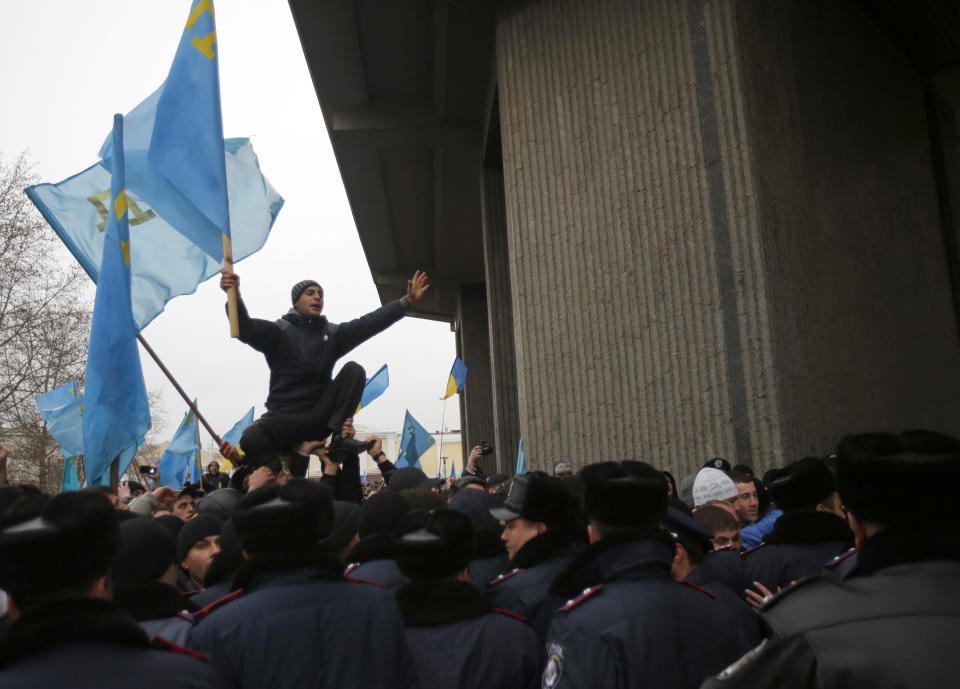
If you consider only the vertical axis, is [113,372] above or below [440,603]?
above

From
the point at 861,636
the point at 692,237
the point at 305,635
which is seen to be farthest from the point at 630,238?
the point at 861,636

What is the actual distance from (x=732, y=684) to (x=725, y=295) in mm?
7686

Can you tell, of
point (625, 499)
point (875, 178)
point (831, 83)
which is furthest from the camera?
point (875, 178)

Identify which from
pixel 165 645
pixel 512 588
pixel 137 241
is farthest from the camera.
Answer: pixel 137 241

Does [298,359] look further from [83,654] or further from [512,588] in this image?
[83,654]

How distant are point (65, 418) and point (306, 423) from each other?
7364 mm

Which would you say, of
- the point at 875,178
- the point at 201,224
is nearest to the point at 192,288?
the point at 201,224

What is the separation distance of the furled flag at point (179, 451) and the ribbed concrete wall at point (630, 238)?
6.69m

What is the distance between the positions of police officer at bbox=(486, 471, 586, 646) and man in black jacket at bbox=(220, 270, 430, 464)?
209cm

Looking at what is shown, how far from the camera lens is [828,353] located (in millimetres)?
9391

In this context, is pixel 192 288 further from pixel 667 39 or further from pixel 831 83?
pixel 831 83

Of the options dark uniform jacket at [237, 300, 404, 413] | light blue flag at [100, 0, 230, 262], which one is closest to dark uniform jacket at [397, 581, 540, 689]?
dark uniform jacket at [237, 300, 404, 413]

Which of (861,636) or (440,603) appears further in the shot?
(440,603)

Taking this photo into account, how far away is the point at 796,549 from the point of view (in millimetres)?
3680
